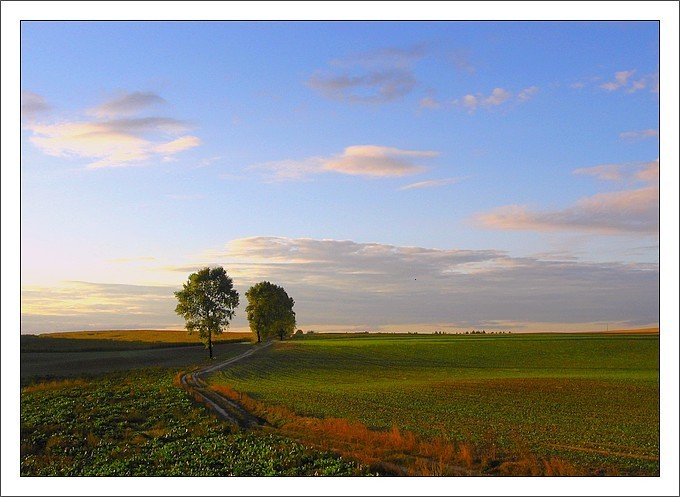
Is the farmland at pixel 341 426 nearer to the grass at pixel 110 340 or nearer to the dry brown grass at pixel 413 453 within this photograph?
the dry brown grass at pixel 413 453

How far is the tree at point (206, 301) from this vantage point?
371ft

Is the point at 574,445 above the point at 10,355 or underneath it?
underneath

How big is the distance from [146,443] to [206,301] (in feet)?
274

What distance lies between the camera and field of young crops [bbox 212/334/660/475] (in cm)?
2936

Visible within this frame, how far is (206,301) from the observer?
114375mm

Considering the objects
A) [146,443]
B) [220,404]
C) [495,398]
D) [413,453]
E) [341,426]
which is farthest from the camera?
[495,398]

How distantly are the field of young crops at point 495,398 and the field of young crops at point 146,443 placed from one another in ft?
24.0

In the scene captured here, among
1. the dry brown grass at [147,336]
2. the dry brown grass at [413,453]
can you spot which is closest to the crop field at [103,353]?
the dry brown grass at [147,336]

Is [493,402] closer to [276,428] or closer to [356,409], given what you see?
[356,409]

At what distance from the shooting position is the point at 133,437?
34000mm

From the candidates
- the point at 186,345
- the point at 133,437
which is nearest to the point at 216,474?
the point at 133,437

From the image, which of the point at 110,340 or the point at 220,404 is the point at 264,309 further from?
the point at 220,404

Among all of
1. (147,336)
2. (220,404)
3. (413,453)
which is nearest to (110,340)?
(147,336)

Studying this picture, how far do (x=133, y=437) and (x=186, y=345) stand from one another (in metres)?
115
